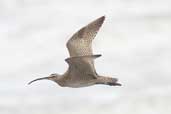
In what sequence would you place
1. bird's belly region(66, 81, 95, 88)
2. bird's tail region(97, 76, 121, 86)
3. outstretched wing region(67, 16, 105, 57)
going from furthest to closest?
1. outstretched wing region(67, 16, 105, 57)
2. bird's belly region(66, 81, 95, 88)
3. bird's tail region(97, 76, 121, 86)

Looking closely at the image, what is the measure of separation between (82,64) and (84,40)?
1672mm

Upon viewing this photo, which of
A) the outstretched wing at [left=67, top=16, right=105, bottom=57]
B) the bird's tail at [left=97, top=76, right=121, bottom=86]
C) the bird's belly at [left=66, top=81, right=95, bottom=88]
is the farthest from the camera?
the outstretched wing at [left=67, top=16, right=105, bottom=57]

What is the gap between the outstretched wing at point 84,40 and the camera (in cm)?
2195

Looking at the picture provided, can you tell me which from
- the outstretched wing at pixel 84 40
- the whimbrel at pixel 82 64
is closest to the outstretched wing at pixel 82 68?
the whimbrel at pixel 82 64

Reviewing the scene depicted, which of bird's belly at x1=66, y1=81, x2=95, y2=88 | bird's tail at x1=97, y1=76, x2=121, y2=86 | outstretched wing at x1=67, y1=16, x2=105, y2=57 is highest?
outstretched wing at x1=67, y1=16, x2=105, y2=57

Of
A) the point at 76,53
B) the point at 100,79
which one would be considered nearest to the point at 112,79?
the point at 100,79

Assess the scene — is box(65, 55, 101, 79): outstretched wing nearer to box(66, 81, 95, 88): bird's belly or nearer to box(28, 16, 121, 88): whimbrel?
box(28, 16, 121, 88): whimbrel

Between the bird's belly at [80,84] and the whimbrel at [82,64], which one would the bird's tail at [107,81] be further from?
the bird's belly at [80,84]

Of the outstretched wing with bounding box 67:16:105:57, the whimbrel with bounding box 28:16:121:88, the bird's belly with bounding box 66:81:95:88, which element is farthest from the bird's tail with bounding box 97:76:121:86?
the outstretched wing with bounding box 67:16:105:57

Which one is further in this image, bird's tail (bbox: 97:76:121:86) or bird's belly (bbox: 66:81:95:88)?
bird's belly (bbox: 66:81:95:88)

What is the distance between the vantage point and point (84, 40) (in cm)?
2214

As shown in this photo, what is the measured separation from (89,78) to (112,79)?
0.50 meters

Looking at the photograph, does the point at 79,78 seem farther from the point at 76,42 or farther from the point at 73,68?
the point at 76,42

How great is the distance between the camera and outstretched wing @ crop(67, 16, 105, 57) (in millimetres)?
21953
